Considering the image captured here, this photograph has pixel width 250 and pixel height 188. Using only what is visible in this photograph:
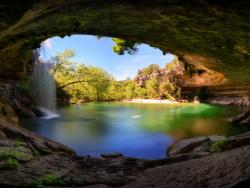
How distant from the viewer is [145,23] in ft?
29.2

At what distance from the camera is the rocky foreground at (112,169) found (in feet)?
16.2

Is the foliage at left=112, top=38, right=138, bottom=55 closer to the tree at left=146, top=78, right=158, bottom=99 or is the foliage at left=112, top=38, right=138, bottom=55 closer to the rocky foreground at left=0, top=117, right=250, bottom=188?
the rocky foreground at left=0, top=117, right=250, bottom=188

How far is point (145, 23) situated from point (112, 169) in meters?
4.24

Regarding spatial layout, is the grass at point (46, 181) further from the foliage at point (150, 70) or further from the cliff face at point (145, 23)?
the foliage at point (150, 70)

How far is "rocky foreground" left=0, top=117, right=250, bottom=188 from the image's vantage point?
4949 mm

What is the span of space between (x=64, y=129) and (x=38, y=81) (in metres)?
12.6

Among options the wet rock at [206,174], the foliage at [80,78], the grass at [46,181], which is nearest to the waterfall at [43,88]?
the foliage at [80,78]

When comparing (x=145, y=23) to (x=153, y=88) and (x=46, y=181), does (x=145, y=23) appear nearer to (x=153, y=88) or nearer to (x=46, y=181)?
(x=46, y=181)

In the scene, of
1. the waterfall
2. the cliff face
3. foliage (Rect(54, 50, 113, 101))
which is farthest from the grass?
foliage (Rect(54, 50, 113, 101))

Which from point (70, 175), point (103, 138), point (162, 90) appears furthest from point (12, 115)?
point (162, 90)

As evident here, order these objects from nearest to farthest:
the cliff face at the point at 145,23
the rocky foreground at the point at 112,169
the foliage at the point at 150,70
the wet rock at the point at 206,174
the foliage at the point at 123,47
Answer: the wet rock at the point at 206,174 → the rocky foreground at the point at 112,169 → the cliff face at the point at 145,23 → the foliage at the point at 123,47 → the foliage at the point at 150,70

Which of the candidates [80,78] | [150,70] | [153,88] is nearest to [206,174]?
[80,78]

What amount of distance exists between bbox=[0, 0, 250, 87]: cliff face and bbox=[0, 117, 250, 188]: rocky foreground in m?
2.90

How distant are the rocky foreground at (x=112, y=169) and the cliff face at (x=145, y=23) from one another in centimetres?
290
